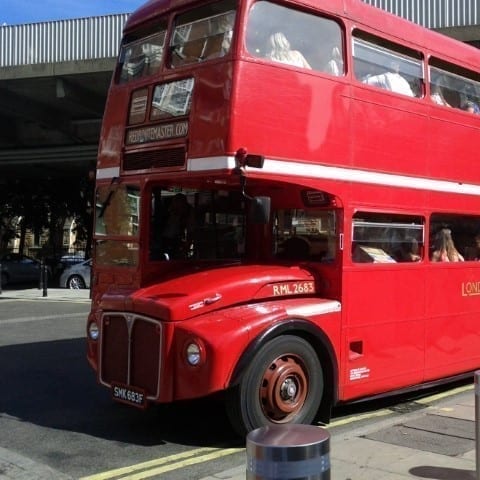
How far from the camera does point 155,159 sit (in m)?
6.44

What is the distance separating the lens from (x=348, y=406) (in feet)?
24.1

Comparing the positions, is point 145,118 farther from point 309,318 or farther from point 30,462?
point 30,462

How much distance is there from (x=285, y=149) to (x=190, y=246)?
164cm

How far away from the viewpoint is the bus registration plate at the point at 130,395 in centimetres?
591

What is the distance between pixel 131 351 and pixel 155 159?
1.81 m

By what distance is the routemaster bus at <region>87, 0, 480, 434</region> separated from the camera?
5.83 meters

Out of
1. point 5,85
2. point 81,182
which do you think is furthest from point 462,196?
point 81,182

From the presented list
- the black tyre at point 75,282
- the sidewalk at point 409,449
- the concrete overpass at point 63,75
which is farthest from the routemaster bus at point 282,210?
the black tyre at point 75,282

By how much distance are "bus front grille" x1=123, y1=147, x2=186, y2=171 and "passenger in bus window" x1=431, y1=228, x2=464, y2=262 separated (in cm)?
317

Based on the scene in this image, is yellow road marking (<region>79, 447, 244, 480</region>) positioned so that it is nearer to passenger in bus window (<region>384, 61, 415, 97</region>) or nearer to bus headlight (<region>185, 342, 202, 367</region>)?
bus headlight (<region>185, 342, 202, 367</region>)

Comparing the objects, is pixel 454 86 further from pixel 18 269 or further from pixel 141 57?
pixel 18 269

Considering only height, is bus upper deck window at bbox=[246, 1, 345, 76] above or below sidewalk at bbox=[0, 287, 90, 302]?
above

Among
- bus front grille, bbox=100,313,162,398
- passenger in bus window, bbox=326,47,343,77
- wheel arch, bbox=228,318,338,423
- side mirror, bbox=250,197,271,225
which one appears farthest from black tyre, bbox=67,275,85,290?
side mirror, bbox=250,197,271,225

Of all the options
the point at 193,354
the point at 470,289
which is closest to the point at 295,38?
the point at 193,354
